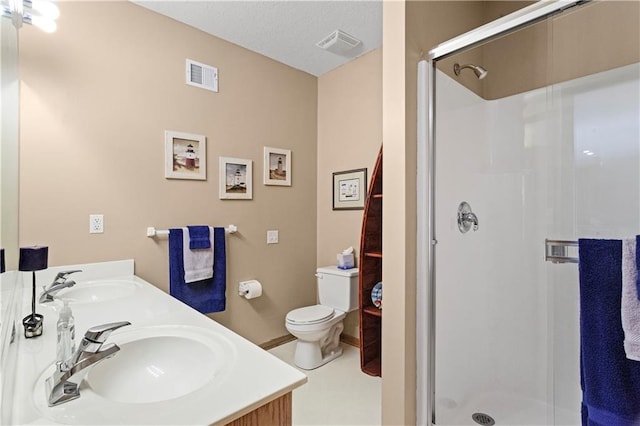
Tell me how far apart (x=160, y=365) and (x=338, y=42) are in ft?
7.65

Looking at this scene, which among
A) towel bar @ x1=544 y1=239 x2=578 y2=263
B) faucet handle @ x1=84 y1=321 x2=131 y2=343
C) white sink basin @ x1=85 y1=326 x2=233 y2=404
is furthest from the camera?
towel bar @ x1=544 y1=239 x2=578 y2=263

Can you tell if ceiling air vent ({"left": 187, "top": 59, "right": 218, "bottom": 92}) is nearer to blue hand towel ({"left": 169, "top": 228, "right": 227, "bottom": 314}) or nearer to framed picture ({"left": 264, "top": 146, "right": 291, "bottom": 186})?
framed picture ({"left": 264, "top": 146, "right": 291, "bottom": 186})

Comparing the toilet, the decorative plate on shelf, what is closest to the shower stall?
the decorative plate on shelf

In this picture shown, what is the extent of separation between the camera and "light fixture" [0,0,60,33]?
735 mm

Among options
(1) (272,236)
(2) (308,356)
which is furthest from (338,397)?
(1) (272,236)

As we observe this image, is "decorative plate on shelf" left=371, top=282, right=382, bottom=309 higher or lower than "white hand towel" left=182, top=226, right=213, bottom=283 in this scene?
lower

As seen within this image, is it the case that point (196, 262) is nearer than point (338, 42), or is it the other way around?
point (196, 262)

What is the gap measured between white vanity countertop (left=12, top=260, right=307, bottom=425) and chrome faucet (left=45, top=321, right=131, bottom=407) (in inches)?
0.6

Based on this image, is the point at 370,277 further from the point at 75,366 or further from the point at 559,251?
the point at 75,366

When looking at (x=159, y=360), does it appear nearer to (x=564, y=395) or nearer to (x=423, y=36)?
(x=423, y=36)

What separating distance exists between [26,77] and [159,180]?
81 cm

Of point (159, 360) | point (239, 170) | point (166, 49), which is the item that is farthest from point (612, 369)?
point (166, 49)

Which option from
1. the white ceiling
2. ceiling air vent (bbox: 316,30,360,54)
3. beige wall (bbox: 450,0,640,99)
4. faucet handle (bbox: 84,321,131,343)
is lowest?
faucet handle (bbox: 84,321,131,343)

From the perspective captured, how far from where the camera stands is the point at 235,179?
254cm
